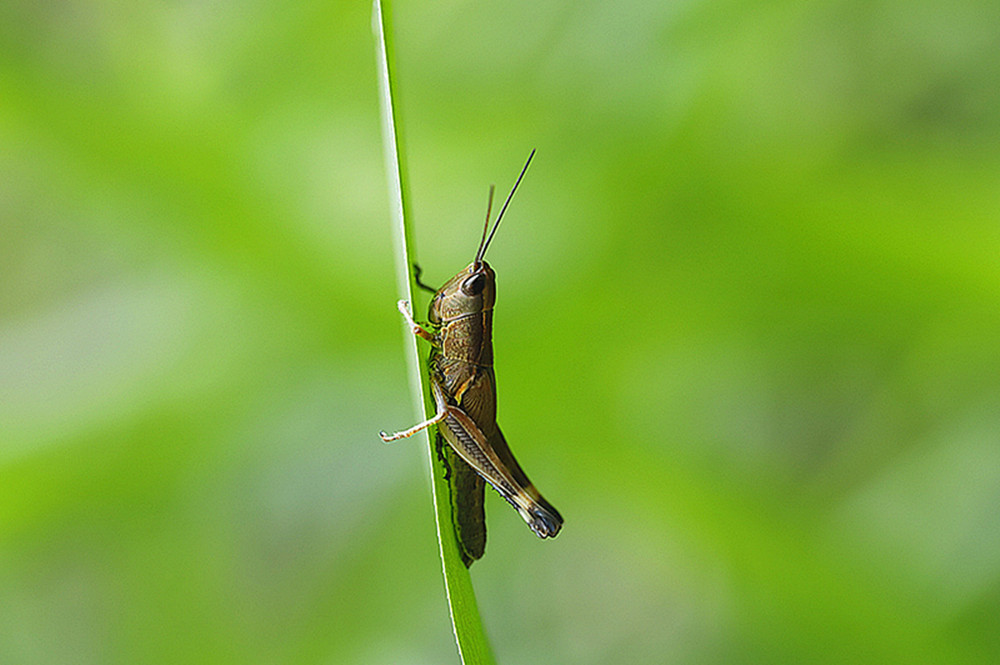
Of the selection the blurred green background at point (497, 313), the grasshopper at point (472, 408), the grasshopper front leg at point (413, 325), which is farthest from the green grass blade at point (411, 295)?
the blurred green background at point (497, 313)

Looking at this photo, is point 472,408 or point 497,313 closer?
point 472,408

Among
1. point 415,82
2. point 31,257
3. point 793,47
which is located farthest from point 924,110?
point 31,257

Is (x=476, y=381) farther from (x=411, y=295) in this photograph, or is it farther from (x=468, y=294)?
(x=411, y=295)

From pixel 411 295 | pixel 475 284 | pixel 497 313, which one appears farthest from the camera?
pixel 497 313

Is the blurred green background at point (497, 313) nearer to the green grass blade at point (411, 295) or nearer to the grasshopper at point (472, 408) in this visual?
the grasshopper at point (472, 408)

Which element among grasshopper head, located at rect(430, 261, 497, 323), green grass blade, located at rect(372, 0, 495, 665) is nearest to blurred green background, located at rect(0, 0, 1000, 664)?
grasshopper head, located at rect(430, 261, 497, 323)

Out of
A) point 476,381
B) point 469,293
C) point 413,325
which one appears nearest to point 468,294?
point 469,293
